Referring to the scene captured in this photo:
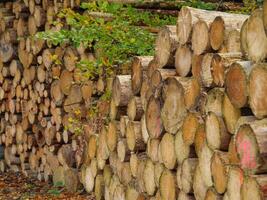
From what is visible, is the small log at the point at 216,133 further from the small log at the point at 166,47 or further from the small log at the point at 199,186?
the small log at the point at 166,47

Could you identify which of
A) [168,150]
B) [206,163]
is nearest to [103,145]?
[168,150]

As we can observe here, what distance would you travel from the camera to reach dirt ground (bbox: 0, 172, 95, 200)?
6570mm

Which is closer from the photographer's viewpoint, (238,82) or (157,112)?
(238,82)

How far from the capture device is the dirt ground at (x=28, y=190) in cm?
657

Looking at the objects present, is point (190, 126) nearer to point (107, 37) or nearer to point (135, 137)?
point (135, 137)

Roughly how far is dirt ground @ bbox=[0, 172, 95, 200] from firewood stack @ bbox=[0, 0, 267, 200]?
144 mm

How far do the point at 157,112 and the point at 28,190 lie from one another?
11.1 feet

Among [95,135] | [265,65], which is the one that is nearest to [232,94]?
[265,65]

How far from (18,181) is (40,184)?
52 centimetres

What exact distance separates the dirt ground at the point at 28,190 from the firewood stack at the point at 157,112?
0.14 metres

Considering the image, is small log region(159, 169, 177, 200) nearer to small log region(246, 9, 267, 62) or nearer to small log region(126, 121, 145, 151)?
small log region(126, 121, 145, 151)

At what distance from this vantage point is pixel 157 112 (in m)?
4.54

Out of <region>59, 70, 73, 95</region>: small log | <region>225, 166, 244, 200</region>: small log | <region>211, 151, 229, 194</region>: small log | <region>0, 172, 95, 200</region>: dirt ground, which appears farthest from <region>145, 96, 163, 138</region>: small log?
<region>59, 70, 73, 95</region>: small log

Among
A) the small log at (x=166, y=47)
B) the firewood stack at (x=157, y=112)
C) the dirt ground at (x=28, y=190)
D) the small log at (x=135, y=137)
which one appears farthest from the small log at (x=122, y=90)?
the dirt ground at (x=28, y=190)
